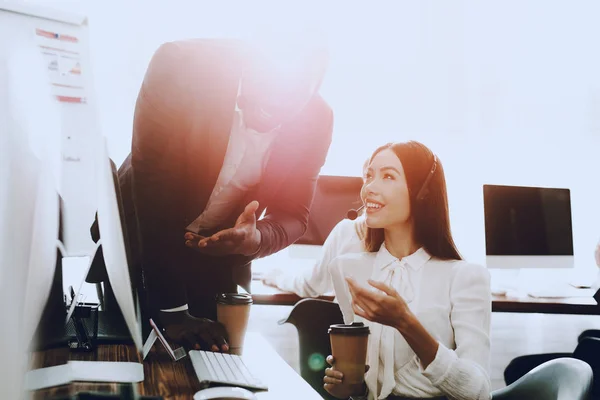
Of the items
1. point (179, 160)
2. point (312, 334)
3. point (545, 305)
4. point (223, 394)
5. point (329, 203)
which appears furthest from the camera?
point (545, 305)

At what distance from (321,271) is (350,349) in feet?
2.30

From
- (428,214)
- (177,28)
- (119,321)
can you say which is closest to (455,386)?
(428,214)

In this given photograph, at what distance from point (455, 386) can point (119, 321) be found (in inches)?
35.5

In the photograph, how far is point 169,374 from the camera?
3.93 feet

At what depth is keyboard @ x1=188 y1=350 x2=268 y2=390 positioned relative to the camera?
1109 millimetres

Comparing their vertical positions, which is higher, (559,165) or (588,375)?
(559,165)

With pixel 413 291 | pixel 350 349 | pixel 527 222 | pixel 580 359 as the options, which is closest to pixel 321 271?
pixel 413 291

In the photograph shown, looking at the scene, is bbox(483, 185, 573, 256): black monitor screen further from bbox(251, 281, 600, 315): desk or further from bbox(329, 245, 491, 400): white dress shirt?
bbox(329, 245, 491, 400): white dress shirt

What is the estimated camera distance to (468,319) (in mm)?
1561

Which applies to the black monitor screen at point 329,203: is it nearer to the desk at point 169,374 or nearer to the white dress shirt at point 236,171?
the white dress shirt at point 236,171

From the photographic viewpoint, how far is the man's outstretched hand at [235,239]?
164cm

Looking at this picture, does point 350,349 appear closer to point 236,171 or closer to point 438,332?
point 438,332

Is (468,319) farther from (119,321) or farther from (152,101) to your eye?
(152,101)

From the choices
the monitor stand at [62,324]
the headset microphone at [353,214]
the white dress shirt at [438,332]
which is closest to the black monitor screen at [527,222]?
the headset microphone at [353,214]
